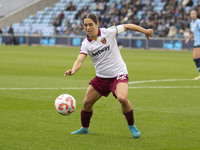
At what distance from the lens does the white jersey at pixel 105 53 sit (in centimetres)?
764

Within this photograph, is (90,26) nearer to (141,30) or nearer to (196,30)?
(141,30)

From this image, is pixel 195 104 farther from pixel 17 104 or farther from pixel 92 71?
pixel 92 71

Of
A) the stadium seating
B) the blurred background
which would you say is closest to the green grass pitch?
the blurred background

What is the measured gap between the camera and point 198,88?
14398 mm

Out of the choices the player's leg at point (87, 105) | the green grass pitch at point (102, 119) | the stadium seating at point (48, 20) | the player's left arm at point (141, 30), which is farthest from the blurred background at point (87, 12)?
the player's leg at point (87, 105)

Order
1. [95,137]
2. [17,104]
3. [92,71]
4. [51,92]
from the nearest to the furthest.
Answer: [95,137]
[17,104]
[51,92]
[92,71]

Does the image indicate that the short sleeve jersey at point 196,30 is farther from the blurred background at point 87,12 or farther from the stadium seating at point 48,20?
the stadium seating at point 48,20

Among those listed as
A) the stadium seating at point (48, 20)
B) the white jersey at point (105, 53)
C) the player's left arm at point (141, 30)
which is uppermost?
the player's left arm at point (141, 30)

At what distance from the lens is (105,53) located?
7.68 meters

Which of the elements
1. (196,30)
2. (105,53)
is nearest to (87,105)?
(105,53)

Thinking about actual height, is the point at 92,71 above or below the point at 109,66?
below

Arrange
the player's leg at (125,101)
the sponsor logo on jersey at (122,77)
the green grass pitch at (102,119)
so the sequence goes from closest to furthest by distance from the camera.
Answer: the green grass pitch at (102,119)
the player's leg at (125,101)
the sponsor logo on jersey at (122,77)

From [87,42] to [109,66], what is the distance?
0.51 metres

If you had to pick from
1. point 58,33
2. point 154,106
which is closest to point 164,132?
point 154,106
